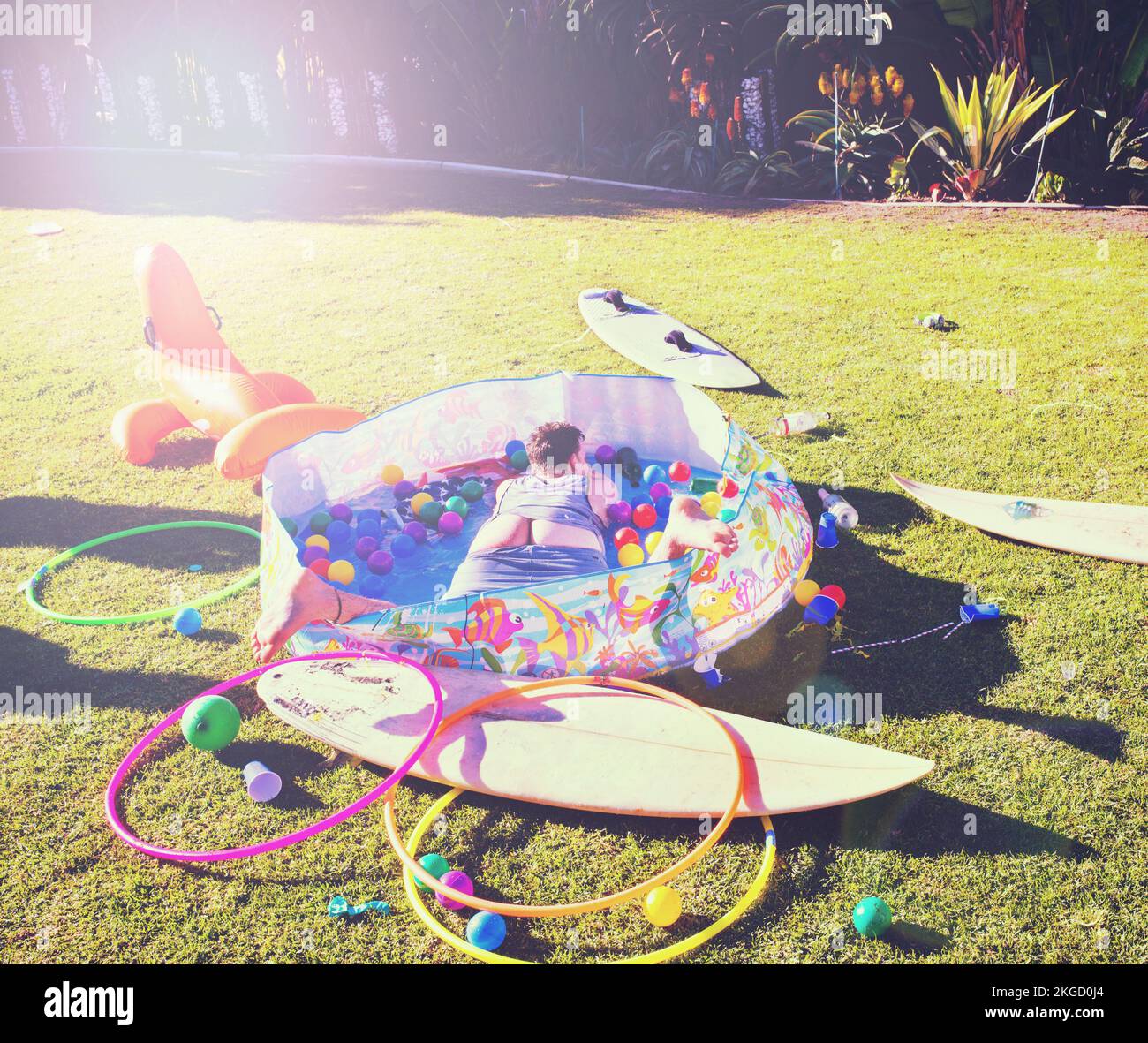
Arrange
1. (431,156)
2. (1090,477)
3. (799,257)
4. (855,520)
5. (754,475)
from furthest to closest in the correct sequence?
(431,156)
(799,257)
(1090,477)
(855,520)
(754,475)

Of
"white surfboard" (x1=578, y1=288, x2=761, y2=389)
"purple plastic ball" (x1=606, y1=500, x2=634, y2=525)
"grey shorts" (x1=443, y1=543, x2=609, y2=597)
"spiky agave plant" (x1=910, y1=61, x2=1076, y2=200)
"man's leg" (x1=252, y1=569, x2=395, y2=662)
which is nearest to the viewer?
"man's leg" (x1=252, y1=569, x2=395, y2=662)

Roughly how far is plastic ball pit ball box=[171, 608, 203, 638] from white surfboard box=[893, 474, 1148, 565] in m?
4.44

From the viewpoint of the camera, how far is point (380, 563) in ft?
19.3

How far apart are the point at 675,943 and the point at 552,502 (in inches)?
98.7

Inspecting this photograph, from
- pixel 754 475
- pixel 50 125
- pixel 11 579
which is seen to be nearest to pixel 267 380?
pixel 11 579

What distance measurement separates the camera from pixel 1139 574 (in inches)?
216

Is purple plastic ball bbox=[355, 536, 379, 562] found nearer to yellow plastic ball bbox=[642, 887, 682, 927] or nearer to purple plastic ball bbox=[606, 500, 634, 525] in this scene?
purple plastic ball bbox=[606, 500, 634, 525]

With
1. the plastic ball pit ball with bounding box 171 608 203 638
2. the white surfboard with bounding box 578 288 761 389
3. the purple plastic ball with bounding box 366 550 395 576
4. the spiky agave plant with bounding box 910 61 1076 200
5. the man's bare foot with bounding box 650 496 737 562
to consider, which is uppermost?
the spiky agave plant with bounding box 910 61 1076 200

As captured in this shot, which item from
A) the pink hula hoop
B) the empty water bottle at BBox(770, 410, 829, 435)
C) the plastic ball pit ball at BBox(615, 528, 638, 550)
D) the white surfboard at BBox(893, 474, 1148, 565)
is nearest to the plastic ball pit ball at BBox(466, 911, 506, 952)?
the pink hula hoop

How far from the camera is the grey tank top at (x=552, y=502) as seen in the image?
211 inches

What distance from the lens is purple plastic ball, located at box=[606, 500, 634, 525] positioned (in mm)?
6090

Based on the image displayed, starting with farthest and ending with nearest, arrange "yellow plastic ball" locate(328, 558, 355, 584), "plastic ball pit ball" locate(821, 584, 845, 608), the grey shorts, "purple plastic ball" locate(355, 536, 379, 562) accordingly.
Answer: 1. "purple plastic ball" locate(355, 536, 379, 562)
2. "yellow plastic ball" locate(328, 558, 355, 584)
3. "plastic ball pit ball" locate(821, 584, 845, 608)
4. the grey shorts
